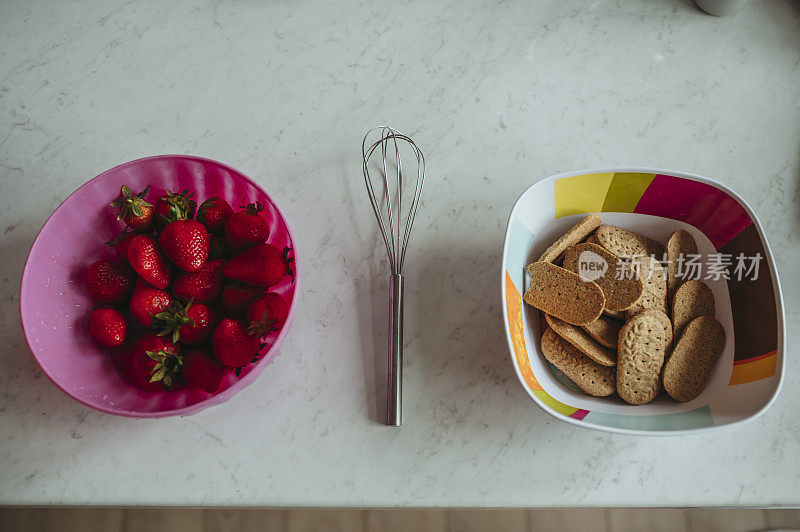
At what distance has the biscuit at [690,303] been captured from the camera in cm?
64

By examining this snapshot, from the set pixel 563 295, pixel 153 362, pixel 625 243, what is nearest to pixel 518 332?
pixel 563 295

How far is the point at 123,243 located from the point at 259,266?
16 cm

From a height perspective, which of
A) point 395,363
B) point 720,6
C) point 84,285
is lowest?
point 395,363

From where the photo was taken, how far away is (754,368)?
1.94ft

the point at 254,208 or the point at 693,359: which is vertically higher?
the point at 254,208

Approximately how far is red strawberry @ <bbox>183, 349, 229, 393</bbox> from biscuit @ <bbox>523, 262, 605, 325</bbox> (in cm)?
34

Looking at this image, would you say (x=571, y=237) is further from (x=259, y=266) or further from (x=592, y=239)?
(x=259, y=266)

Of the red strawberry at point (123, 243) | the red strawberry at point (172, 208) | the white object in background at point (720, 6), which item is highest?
the white object in background at point (720, 6)

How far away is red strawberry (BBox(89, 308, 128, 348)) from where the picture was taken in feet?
2.00

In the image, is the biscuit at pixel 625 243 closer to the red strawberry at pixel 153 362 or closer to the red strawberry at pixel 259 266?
the red strawberry at pixel 259 266

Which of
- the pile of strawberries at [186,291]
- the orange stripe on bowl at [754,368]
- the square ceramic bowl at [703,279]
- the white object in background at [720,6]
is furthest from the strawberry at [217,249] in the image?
the white object in background at [720,6]

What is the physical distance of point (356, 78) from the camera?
788 millimetres

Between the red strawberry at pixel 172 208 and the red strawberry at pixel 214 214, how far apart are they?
1cm

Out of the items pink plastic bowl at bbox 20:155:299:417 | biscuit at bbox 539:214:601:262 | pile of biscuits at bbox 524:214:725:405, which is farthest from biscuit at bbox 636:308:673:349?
pink plastic bowl at bbox 20:155:299:417
